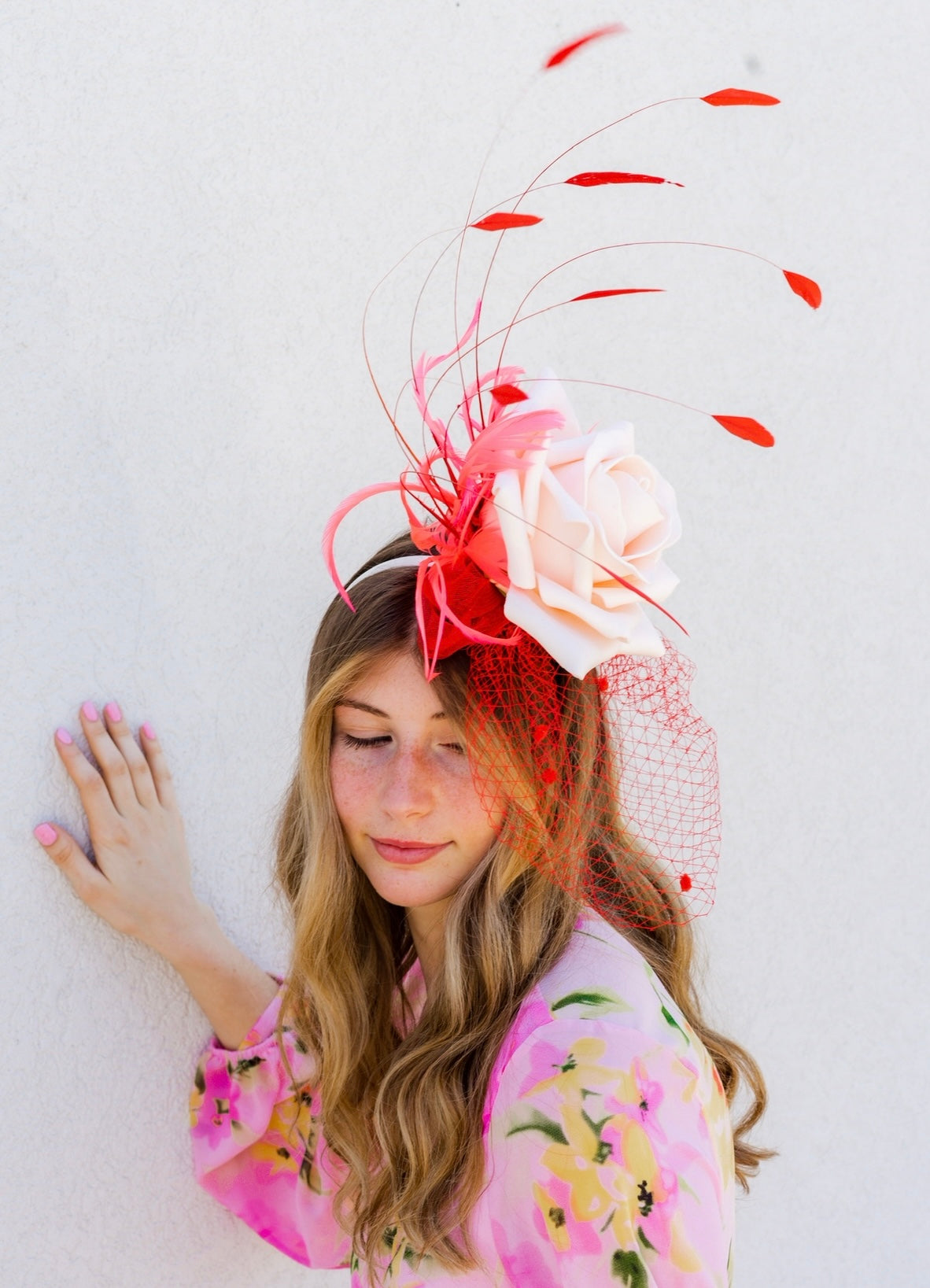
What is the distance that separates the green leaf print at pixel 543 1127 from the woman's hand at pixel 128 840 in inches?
20.6

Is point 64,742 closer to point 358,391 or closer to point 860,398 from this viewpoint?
point 358,391

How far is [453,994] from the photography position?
1.35m

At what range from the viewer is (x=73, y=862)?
1.46m

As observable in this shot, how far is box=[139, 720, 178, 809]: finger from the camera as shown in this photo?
5.03 feet

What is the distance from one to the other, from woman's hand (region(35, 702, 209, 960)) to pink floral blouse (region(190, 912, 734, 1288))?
44 centimetres

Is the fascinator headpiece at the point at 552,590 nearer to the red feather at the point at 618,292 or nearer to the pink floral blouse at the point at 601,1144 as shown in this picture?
the red feather at the point at 618,292

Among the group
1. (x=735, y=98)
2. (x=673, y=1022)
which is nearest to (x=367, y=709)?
(x=673, y=1022)

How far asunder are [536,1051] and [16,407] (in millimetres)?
855

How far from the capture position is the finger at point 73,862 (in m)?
1.43

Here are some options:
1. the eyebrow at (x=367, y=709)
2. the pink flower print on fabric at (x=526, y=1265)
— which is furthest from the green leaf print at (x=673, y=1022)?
the eyebrow at (x=367, y=709)

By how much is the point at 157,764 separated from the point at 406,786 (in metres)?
0.40

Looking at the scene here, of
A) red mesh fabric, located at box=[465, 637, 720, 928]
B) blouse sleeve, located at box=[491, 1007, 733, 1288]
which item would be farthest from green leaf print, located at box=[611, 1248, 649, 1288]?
red mesh fabric, located at box=[465, 637, 720, 928]

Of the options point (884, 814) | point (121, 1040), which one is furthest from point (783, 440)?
point (121, 1040)

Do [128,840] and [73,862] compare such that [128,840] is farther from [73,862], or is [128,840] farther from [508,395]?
[508,395]
